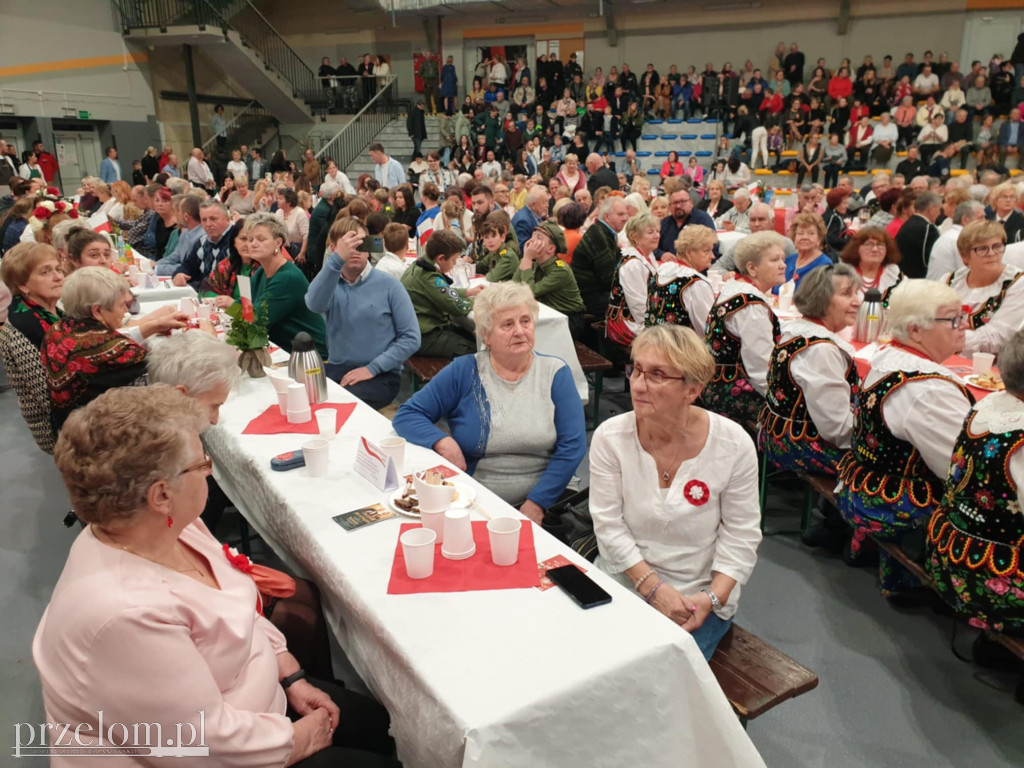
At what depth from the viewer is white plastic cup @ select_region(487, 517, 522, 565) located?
168 centimetres

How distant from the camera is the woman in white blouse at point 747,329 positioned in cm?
341

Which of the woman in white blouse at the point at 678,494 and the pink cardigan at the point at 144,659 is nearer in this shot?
the pink cardigan at the point at 144,659

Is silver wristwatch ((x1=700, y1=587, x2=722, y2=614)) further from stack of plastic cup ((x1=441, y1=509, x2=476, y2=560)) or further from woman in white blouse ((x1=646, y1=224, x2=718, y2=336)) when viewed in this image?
woman in white blouse ((x1=646, y1=224, x2=718, y2=336))

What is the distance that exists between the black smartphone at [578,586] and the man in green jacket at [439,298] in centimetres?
272

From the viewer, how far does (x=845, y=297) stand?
2.88 meters

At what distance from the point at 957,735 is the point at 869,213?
19.4ft

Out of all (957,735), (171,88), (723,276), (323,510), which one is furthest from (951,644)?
(171,88)

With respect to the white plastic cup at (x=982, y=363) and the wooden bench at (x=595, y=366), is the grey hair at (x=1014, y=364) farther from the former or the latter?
the wooden bench at (x=595, y=366)

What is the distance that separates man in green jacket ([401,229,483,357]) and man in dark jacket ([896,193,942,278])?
130 inches

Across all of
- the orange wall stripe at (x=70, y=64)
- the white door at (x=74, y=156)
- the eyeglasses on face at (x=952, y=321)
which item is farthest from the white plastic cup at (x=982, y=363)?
the orange wall stripe at (x=70, y=64)

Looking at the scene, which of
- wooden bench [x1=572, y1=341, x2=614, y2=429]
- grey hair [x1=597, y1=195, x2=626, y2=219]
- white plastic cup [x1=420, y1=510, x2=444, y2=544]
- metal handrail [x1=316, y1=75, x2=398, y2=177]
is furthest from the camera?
metal handrail [x1=316, y1=75, x2=398, y2=177]

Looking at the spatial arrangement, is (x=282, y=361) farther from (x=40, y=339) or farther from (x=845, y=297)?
(x=845, y=297)

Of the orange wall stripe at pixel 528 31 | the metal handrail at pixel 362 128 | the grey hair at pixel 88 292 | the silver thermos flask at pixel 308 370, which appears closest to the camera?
the grey hair at pixel 88 292

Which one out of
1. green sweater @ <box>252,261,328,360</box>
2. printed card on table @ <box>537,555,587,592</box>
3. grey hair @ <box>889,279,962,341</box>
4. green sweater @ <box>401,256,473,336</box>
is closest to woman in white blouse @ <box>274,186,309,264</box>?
green sweater @ <box>401,256,473,336</box>
